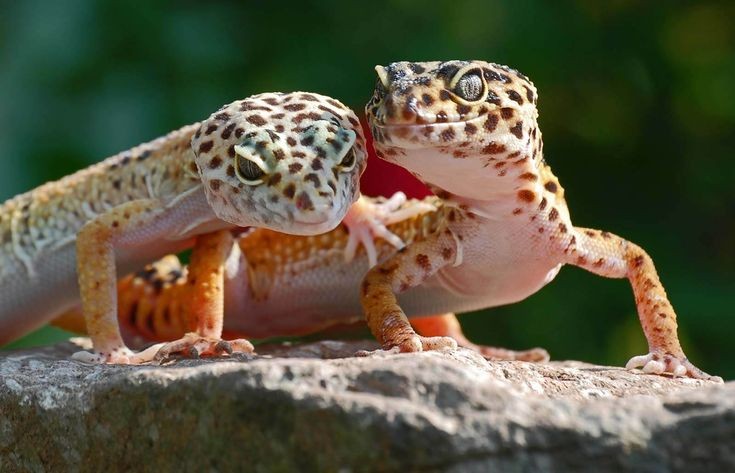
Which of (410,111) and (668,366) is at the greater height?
(410,111)

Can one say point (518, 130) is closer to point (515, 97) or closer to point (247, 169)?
point (515, 97)

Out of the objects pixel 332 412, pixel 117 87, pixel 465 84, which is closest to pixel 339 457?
pixel 332 412

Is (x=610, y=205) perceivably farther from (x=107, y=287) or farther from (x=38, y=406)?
(x=38, y=406)

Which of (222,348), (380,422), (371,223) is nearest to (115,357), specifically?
(222,348)

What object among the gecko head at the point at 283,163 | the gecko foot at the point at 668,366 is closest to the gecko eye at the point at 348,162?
the gecko head at the point at 283,163

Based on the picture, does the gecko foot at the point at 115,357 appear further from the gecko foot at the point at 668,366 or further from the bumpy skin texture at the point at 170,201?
the gecko foot at the point at 668,366

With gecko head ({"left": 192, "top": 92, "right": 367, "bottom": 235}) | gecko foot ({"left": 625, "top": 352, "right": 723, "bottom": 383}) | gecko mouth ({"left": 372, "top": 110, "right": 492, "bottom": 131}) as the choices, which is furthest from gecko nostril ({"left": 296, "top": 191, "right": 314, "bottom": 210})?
gecko foot ({"left": 625, "top": 352, "right": 723, "bottom": 383})
